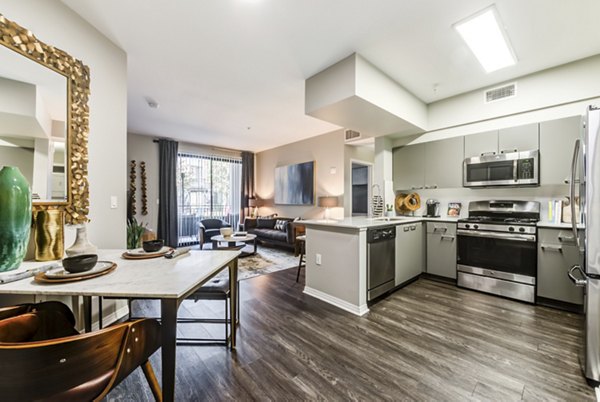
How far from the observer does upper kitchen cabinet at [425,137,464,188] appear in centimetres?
350

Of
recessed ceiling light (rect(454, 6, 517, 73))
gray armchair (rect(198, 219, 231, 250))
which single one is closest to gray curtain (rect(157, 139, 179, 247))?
gray armchair (rect(198, 219, 231, 250))

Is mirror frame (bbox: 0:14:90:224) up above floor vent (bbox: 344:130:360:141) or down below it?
below

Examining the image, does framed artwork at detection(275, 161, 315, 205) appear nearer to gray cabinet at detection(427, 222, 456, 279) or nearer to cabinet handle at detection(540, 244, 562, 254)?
gray cabinet at detection(427, 222, 456, 279)

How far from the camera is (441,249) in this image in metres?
3.41

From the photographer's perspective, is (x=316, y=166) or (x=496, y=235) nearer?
(x=496, y=235)

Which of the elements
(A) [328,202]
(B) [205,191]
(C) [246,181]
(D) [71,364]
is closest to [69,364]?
(D) [71,364]

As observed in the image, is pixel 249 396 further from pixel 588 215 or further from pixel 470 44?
pixel 470 44

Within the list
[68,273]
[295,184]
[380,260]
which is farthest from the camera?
[295,184]

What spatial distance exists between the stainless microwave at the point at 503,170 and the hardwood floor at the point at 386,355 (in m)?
1.48

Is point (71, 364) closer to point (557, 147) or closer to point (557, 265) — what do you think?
point (557, 265)

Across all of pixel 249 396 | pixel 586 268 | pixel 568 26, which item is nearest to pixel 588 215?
pixel 586 268

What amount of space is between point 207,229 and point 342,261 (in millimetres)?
4257

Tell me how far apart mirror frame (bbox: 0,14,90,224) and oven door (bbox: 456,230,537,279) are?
4104 millimetres

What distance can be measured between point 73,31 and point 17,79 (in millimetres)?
724
